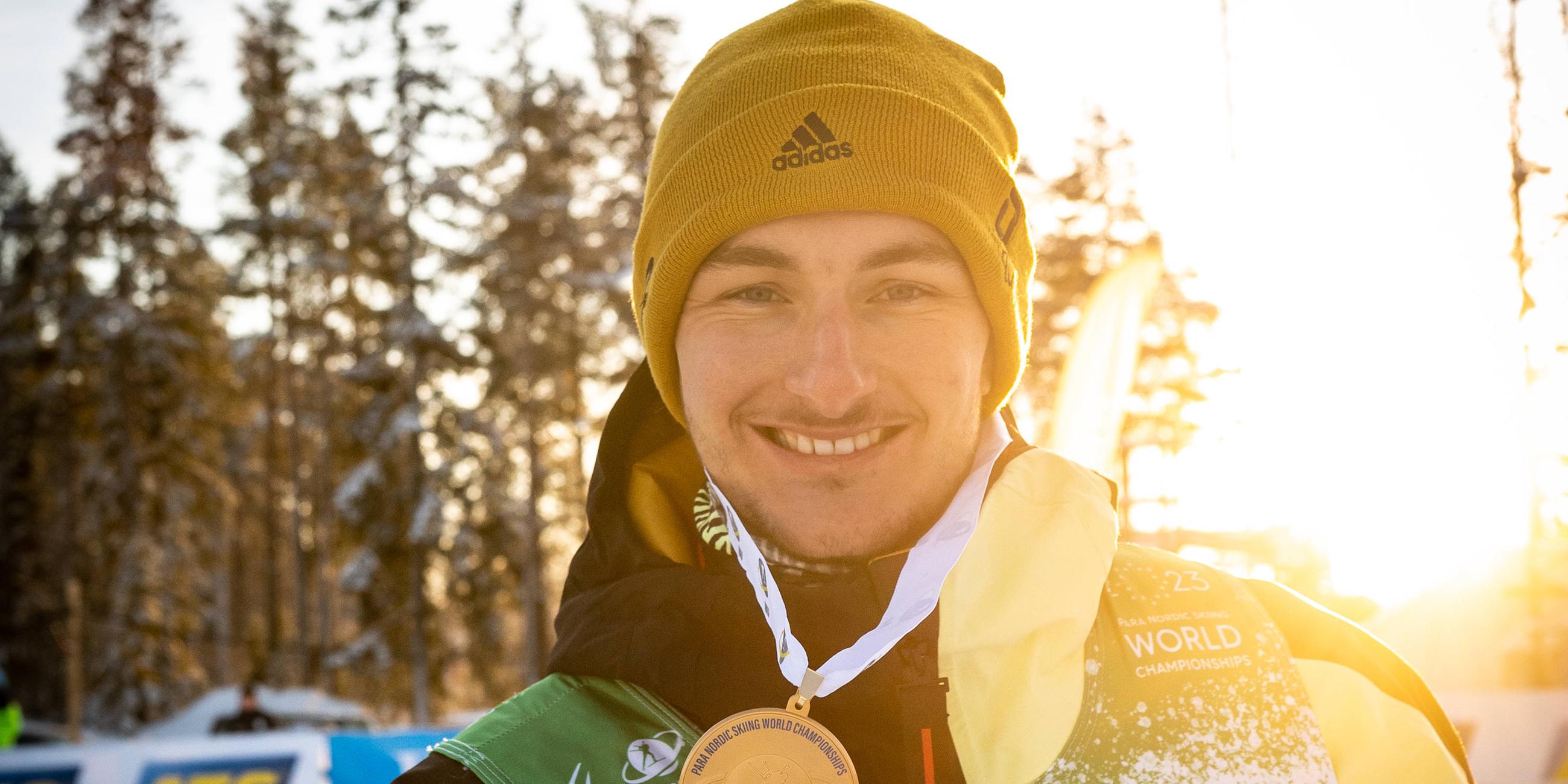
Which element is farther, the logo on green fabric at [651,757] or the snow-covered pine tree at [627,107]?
the snow-covered pine tree at [627,107]

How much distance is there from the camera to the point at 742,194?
86.4 inches

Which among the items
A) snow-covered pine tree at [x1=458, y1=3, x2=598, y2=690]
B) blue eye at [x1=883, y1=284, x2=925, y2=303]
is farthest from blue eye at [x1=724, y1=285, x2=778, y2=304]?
snow-covered pine tree at [x1=458, y1=3, x2=598, y2=690]

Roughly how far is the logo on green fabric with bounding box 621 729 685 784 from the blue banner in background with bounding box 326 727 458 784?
22.6ft

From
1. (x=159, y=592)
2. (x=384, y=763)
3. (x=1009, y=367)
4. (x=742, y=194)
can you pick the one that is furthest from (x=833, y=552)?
(x=159, y=592)

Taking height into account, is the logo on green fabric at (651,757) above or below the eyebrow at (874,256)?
below

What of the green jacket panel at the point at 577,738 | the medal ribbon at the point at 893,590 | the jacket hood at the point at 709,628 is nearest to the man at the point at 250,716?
the jacket hood at the point at 709,628

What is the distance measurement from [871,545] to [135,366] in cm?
2778

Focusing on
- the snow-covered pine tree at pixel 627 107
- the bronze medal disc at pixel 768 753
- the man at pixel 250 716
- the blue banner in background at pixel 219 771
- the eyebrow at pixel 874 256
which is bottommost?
the man at pixel 250 716

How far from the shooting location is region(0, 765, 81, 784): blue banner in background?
10219 millimetres

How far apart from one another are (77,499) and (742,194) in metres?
35.0

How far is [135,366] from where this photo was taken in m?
25.4

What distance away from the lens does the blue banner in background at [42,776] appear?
1022 cm

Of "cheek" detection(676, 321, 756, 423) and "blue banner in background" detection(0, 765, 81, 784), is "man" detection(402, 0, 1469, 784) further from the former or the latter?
"blue banner in background" detection(0, 765, 81, 784)

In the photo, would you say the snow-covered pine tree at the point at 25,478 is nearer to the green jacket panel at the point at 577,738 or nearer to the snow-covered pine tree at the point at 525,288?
the snow-covered pine tree at the point at 525,288
